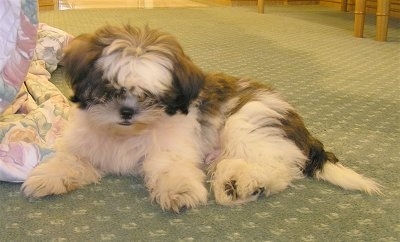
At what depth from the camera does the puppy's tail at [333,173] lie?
1.44m

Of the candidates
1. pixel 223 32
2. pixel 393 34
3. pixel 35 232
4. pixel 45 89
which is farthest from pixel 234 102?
pixel 393 34

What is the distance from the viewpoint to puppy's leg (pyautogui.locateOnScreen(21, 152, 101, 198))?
1354 millimetres

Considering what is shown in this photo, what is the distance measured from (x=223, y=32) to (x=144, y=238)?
147 inches

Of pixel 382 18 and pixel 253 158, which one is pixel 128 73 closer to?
pixel 253 158

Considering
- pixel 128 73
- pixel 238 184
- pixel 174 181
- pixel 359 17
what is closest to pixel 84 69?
pixel 128 73

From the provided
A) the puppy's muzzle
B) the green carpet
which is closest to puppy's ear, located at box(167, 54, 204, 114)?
the puppy's muzzle

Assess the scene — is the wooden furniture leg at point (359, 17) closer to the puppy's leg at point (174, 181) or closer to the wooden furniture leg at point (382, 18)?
the wooden furniture leg at point (382, 18)

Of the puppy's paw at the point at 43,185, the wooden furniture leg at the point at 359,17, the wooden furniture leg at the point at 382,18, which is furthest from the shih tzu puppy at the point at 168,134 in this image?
the wooden furniture leg at the point at 359,17

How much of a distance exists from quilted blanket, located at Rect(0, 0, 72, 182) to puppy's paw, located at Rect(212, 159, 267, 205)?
1.75ft

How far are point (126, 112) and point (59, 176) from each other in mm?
261

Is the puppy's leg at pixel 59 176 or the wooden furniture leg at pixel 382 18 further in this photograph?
the wooden furniture leg at pixel 382 18

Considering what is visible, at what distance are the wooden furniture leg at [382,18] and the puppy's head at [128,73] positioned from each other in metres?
3.10

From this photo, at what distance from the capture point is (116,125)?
4.55 feet

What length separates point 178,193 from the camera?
1.31m
